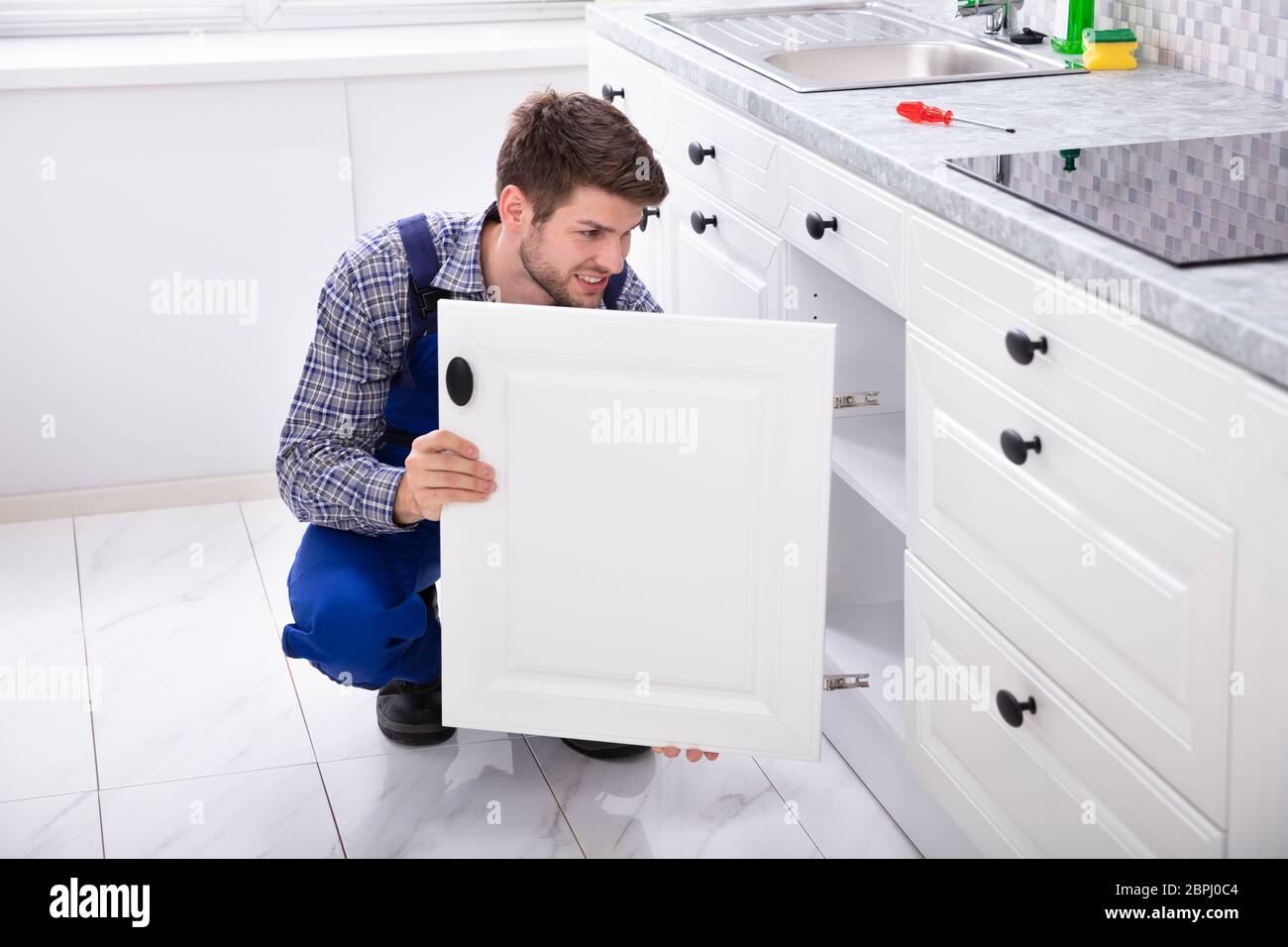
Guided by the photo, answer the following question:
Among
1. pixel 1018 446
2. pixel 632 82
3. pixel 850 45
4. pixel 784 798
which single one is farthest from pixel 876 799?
pixel 632 82

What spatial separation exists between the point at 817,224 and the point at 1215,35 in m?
0.62

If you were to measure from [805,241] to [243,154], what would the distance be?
1.48 metres

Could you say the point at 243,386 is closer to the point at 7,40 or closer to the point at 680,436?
the point at 7,40

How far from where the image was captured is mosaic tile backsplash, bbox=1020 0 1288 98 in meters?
1.85

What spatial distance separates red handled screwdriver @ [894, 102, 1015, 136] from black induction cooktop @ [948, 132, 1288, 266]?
184 millimetres

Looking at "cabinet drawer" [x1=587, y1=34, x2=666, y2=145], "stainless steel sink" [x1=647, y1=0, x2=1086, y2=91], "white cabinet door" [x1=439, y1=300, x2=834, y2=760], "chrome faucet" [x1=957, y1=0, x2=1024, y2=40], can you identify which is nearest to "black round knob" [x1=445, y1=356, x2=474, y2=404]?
"white cabinet door" [x1=439, y1=300, x2=834, y2=760]

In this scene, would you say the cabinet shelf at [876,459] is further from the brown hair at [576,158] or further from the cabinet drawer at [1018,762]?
the brown hair at [576,158]

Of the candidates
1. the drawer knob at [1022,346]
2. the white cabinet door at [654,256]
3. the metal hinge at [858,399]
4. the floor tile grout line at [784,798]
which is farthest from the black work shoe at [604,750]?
the drawer knob at [1022,346]

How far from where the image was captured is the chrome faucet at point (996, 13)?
228cm

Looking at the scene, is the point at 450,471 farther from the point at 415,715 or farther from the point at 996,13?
the point at 996,13

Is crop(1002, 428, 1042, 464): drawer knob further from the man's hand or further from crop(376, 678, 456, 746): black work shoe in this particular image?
crop(376, 678, 456, 746): black work shoe

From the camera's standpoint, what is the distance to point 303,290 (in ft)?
10.1
